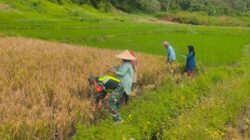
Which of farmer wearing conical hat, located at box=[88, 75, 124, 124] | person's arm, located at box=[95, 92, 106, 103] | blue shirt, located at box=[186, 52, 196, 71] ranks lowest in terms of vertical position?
blue shirt, located at box=[186, 52, 196, 71]

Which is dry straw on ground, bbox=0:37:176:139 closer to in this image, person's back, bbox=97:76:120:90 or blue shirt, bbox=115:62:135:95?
person's back, bbox=97:76:120:90

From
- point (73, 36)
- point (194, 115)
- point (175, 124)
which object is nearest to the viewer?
point (175, 124)

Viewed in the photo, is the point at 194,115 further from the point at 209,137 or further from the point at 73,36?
the point at 73,36

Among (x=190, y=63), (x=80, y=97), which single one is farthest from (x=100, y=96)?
(x=190, y=63)

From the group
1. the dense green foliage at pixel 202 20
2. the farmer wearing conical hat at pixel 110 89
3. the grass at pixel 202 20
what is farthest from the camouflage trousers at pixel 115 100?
the dense green foliage at pixel 202 20

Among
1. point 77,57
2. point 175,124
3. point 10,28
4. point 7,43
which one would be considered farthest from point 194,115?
point 10,28

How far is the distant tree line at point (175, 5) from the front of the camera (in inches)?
2475

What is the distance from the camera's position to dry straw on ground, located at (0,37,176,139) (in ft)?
22.4

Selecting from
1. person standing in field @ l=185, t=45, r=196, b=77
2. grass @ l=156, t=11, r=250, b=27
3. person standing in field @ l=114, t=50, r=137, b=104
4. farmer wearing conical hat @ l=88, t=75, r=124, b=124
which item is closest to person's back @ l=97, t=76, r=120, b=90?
farmer wearing conical hat @ l=88, t=75, r=124, b=124

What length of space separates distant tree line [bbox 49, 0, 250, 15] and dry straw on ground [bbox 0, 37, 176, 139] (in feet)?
132

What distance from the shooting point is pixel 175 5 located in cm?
7481

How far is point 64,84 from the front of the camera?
9555 millimetres

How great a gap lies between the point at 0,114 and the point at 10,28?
19445 millimetres

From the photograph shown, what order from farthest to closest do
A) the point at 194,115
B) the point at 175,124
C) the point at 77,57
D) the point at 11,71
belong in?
the point at 77,57
the point at 11,71
the point at 194,115
the point at 175,124
